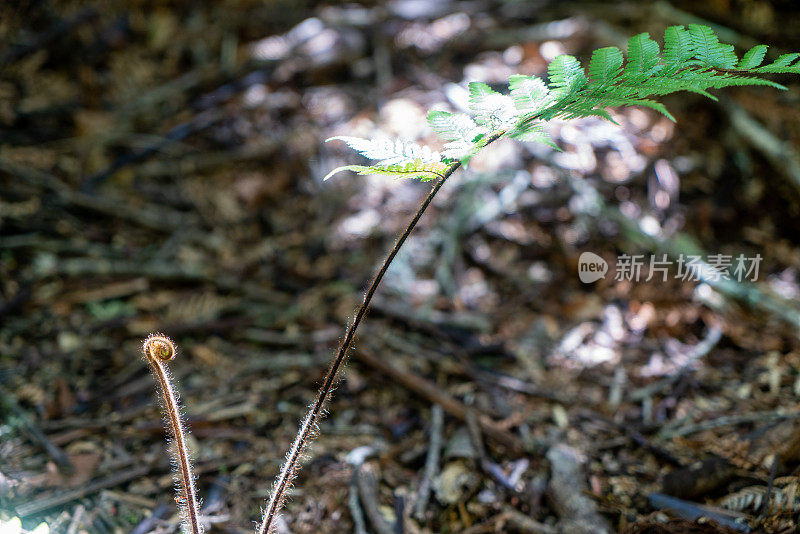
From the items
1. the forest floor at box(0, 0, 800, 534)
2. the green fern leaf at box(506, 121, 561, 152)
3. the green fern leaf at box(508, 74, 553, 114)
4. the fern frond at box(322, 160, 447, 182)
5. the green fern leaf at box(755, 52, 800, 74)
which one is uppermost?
the green fern leaf at box(508, 74, 553, 114)

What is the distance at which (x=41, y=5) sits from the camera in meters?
4.16

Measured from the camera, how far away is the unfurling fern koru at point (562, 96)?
1.24 metres

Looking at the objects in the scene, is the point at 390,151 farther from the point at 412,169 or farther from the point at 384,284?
the point at 384,284

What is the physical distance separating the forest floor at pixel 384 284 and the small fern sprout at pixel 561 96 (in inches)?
44.4

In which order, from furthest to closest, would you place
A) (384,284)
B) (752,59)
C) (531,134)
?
(384,284) < (752,59) < (531,134)

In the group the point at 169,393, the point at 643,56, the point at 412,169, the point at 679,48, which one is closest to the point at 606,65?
the point at 643,56

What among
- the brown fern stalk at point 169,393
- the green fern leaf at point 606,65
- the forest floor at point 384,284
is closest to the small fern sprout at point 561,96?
the green fern leaf at point 606,65

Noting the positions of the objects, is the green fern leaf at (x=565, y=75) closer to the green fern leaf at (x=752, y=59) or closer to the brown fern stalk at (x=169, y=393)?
the green fern leaf at (x=752, y=59)

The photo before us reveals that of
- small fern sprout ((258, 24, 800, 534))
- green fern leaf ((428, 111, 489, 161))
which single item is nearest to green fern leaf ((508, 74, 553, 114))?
small fern sprout ((258, 24, 800, 534))

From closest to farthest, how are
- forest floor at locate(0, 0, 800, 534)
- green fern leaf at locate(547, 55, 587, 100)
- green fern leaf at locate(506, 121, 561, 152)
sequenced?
green fern leaf at locate(506, 121, 561, 152), green fern leaf at locate(547, 55, 587, 100), forest floor at locate(0, 0, 800, 534)

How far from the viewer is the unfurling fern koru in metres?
1.24

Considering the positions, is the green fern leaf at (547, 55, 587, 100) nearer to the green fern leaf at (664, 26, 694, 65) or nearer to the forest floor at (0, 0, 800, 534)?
the green fern leaf at (664, 26, 694, 65)

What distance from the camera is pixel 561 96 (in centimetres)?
130

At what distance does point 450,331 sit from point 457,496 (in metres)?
0.96
